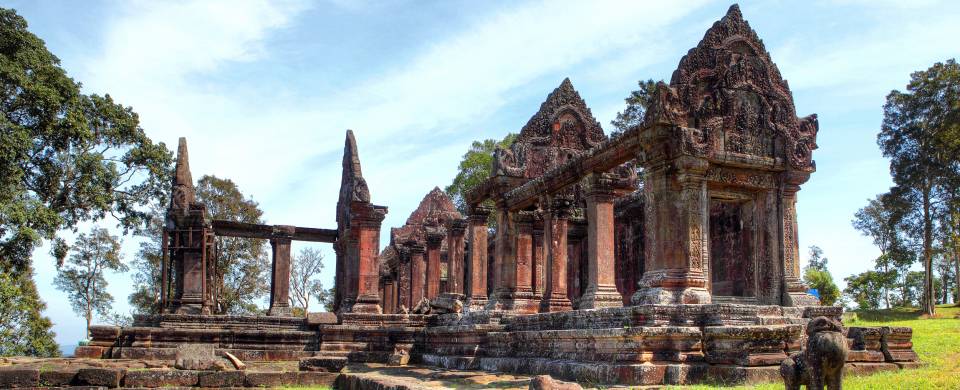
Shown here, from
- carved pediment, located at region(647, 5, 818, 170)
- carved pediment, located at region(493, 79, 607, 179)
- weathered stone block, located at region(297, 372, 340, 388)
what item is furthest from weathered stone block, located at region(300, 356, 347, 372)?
carved pediment, located at region(647, 5, 818, 170)

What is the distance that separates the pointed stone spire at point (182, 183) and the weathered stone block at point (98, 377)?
8940mm

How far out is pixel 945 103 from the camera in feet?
99.7

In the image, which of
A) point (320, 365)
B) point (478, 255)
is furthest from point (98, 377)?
point (478, 255)

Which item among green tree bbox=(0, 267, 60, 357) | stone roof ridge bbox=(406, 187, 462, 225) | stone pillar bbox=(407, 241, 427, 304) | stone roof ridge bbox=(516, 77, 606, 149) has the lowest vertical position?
green tree bbox=(0, 267, 60, 357)

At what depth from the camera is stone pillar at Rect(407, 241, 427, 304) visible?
25308 millimetres

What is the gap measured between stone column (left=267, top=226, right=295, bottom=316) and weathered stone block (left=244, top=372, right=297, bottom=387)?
10.3 m

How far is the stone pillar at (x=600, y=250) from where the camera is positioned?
1268 cm

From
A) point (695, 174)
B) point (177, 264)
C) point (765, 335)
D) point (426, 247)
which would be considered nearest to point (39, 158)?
point (177, 264)

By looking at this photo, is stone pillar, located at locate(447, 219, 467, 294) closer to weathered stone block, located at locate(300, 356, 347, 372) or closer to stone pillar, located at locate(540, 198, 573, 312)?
stone pillar, located at locate(540, 198, 573, 312)

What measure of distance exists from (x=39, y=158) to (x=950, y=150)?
32288 millimetres

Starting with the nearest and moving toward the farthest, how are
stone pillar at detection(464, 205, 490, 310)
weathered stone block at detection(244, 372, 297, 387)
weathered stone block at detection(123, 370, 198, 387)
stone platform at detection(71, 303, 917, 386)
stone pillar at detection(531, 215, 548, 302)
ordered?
stone platform at detection(71, 303, 917, 386) → weathered stone block at detection(123, 370, 198, 387) → weathered stone block at detection(244, 372, 297, 387) → stone pillar at detection(531, 215, 548, 302) → stone pillar at detection(464, 205, 490, 310)

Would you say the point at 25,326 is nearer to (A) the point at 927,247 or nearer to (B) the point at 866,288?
(A) the point at 927,247

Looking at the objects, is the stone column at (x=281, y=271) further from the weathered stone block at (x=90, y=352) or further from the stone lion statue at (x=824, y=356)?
the stone lion statue at (x=824, y=356)

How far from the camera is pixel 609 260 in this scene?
12953 mm
